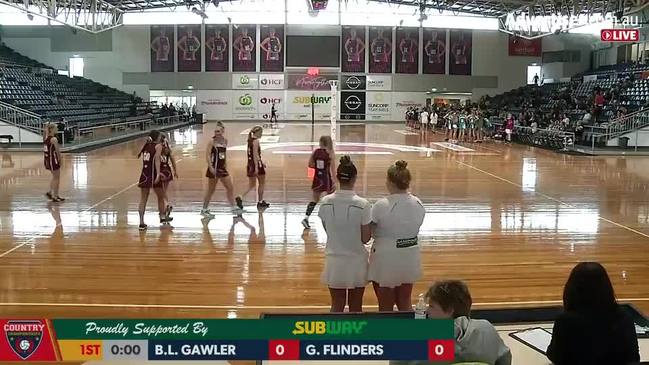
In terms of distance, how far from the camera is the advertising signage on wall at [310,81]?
154ft

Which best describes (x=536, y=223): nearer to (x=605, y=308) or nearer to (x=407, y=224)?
(x=407, y=224)

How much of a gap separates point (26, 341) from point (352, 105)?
4617cm

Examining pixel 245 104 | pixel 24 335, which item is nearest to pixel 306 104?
pixel 245 104

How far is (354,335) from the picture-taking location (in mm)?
2064

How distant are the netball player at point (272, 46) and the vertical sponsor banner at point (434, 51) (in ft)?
33.3

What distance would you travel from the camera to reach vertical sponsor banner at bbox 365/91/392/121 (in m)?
47.8

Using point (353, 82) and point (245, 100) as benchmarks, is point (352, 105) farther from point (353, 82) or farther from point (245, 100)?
point (245, 100)

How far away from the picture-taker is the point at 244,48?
46.2 metres

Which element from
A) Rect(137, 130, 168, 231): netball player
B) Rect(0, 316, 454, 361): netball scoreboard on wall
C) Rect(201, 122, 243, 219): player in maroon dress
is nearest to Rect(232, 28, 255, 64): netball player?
Rect(201, 122, 243, 219): player in maroon dress

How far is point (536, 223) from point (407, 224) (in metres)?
6.08

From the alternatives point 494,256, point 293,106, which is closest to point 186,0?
point 293,106

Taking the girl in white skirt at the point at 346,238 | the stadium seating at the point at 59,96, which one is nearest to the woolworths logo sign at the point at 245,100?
the stadium seating at the point at 59,96

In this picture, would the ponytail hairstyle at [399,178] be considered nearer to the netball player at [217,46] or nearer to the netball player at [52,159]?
the netball player at [52,159]

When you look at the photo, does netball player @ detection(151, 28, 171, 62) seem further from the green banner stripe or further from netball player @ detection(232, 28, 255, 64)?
the green banner stripe
